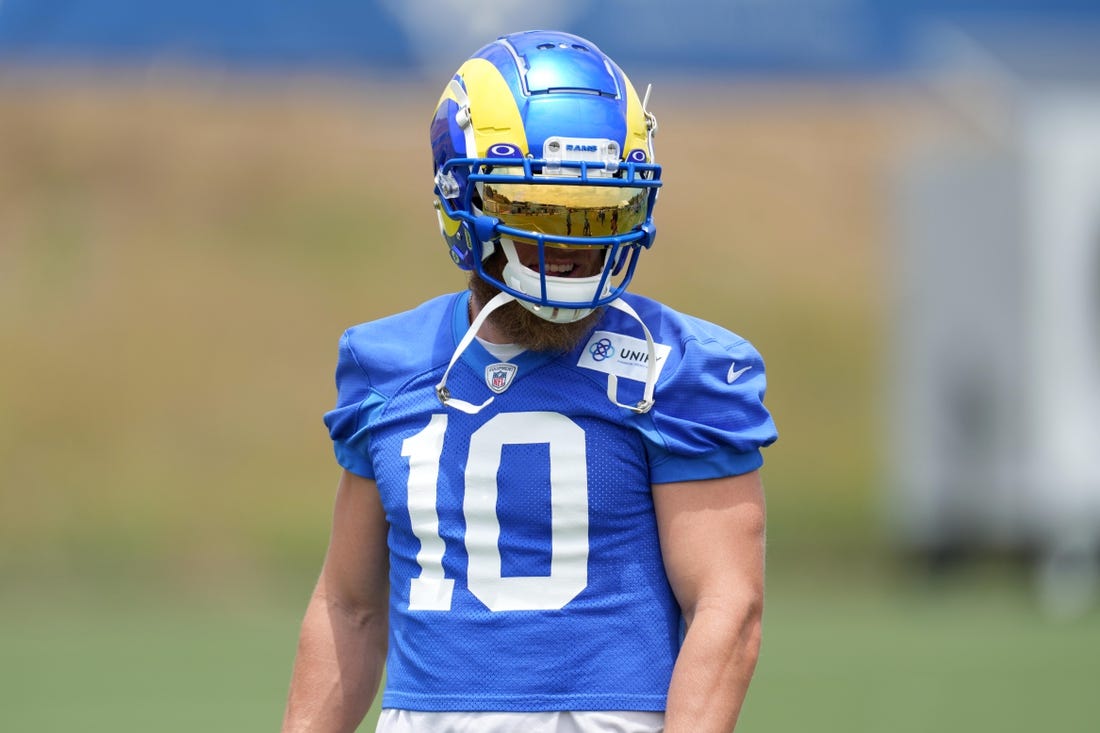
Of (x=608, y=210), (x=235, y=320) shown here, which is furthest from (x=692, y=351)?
(x=235, y=320)

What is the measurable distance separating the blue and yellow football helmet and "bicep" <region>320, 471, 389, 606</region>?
18.2 inches

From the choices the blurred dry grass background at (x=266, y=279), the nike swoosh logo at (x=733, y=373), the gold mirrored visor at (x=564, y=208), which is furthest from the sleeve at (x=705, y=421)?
the blurred dry grass background at (x=266, y=279)

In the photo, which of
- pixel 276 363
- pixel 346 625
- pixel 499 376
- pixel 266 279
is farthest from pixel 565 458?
pixel 266 279

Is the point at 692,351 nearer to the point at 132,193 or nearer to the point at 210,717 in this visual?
the point at 210,717

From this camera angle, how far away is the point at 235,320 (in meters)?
19.1

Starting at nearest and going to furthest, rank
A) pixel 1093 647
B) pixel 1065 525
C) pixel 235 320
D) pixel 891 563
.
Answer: pixel 1093 647, pixel 1065 525, pixel 891 563, pixel 235 320

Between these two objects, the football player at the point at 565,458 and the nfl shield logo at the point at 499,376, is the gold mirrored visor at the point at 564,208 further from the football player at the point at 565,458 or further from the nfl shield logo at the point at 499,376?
the nfl shield logo at the point at 499,376

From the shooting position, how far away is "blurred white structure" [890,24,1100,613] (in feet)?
39.9

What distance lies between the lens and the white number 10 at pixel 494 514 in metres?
2.81

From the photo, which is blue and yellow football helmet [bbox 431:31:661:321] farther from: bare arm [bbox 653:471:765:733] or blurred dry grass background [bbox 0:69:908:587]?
blurred dry grass background [bbox 0:69:908:587]

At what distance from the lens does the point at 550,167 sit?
278 cm

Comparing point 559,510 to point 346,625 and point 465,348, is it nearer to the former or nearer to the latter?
point 465,348

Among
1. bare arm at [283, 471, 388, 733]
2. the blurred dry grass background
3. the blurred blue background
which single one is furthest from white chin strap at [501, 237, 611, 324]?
the blurred blue background

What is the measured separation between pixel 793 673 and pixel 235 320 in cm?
1134
